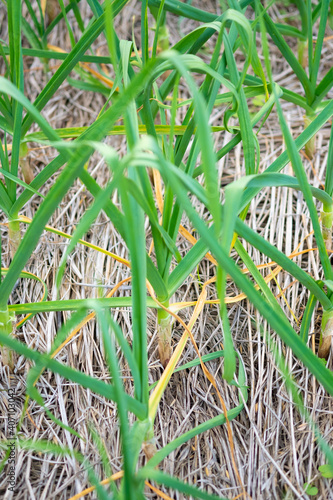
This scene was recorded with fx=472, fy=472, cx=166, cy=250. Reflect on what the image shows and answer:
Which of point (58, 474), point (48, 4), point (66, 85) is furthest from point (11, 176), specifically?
point (48, 4)

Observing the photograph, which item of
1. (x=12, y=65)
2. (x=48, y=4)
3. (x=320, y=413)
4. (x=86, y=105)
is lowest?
(x=320, y=413)

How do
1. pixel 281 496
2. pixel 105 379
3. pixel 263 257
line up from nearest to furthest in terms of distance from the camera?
pixel 281 496
pixel 105 379
pixel 263 257

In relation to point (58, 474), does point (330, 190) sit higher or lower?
higher

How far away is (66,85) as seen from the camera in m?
1.26

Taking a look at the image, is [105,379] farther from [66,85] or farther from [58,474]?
[66,85]

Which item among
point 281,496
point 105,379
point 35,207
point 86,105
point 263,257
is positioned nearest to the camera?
point 281,496

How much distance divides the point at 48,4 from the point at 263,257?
904 mm

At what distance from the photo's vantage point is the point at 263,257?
3.10 ft

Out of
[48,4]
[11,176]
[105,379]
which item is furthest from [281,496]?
[48,4]

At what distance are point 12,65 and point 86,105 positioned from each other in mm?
463

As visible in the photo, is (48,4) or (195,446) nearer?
(195,446)

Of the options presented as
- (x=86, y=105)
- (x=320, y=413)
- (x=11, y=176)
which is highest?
(x=86, y=105)

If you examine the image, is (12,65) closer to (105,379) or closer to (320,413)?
(105,379)

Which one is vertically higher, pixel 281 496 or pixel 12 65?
pixel 12 65
